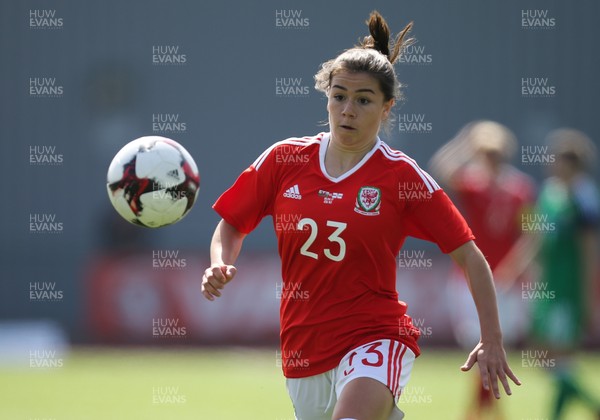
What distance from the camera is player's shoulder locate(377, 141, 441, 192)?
4780 millimetres

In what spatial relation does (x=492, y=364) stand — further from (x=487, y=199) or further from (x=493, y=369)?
(x=487, y=199)

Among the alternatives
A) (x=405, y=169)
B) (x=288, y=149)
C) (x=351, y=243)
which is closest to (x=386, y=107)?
(x=405, y=169)

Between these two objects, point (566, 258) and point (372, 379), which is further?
point (566, 258)

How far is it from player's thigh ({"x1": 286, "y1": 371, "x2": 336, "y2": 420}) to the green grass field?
421 centimetres

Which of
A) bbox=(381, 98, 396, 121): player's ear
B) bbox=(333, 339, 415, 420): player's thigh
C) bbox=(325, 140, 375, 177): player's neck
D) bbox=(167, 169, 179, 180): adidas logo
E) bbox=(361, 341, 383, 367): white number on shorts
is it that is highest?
bbox=(381, 98, 396, 121): player's ear

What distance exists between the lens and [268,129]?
67.8 ft

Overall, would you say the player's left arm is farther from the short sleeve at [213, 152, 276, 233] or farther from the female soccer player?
the short sleeve at [213, 152, 276, 233]

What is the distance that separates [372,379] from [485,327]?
0.56m

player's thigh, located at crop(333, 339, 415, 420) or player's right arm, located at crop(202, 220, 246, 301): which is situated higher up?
player's right arm, located at crop(202, 220, 246, 301)

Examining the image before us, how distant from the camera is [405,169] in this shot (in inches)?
191

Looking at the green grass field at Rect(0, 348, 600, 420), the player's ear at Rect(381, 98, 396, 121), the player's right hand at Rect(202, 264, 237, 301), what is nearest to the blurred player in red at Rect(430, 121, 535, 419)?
the green grass field at Rect(0, 348, 600, 420)

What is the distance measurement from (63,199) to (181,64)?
12.2 ft

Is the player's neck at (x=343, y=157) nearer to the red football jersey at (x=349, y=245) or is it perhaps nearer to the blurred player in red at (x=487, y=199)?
the red football jersey at (x=349, y=245)

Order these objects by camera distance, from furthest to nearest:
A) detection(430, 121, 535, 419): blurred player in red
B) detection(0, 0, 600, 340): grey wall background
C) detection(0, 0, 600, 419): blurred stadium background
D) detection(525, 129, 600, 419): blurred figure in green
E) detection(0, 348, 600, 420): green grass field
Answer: detection(0, 0, 600, 340): grey wall background < detection(0, 0, 600, 419): blurred stadium background < detection(0, 348, 600, 420): green grass field < detection(430, 121, 535, 419): blurred player in red < detection(525, 129, 600, 419): blurred figure in green
